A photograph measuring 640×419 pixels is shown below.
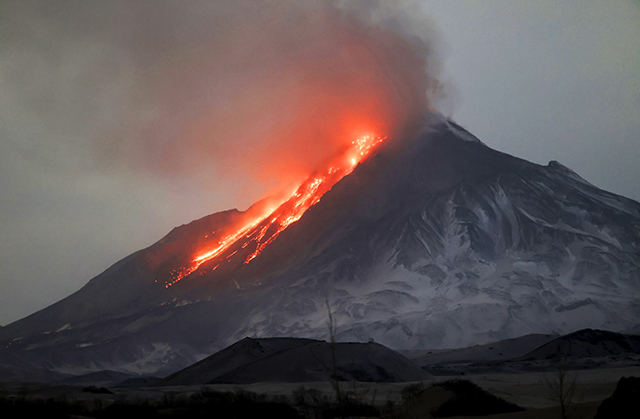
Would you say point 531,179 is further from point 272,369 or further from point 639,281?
point 272,369

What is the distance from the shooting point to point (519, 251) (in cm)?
9538

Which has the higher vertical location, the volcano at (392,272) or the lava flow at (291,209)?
the lava flow at (291,209)

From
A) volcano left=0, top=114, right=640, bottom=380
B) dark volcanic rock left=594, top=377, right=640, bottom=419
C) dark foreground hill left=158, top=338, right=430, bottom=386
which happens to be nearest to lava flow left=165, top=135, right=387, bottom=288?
volcano left=0, top=114, right=640, bottom=380

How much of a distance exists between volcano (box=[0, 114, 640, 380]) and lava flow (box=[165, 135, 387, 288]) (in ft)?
1.29

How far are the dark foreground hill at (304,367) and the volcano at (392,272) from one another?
43.7m

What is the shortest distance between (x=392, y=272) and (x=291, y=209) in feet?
107

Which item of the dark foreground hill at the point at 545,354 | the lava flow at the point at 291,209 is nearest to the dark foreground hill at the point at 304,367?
the dark foreground hill at the point at 545,354

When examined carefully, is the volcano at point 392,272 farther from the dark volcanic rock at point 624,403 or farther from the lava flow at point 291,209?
the dark volcanic rock at point 624,403

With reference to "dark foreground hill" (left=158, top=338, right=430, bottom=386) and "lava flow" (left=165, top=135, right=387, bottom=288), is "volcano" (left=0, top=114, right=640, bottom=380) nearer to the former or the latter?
"lava flow" (left=165, top=135, right=387, bottom=288)

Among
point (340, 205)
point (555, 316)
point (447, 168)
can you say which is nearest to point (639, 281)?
point (555, 316)

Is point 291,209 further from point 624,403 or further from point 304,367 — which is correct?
point 624,403

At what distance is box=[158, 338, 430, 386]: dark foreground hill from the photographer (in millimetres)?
34469

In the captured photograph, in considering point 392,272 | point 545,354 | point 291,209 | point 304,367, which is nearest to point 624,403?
point 304,367

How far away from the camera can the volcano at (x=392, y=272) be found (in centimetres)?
8450
